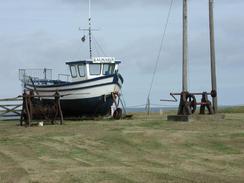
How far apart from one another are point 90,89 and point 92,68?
2.26 meters

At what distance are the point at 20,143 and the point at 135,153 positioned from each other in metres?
4.30

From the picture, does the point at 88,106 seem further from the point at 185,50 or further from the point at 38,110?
the point at 185,50

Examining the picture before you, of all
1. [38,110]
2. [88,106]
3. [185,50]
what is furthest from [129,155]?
[88,106]

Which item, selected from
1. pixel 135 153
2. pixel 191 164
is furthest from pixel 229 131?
pixel 191 164

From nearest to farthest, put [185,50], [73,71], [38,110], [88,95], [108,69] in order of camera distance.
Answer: [185,50] < [38,110] < [88,95] < [108,69] < [73,71]

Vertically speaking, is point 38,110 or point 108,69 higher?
point 108,69

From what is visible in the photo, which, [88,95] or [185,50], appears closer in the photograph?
[185,50]

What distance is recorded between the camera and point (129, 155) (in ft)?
44.3

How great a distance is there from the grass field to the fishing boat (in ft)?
39.4

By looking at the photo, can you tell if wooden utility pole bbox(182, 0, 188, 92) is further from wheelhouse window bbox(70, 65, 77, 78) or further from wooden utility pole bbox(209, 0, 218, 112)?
wheelhouse window bbox(70, 65, 77, 78)

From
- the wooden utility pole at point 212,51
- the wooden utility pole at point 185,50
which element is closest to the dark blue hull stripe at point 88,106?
the wooden utility pole at point 212,51

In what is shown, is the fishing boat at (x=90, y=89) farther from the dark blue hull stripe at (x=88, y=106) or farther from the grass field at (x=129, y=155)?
the grass field at (x=129, y=155)

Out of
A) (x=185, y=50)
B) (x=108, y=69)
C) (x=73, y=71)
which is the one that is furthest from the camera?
(x=73, y=71)

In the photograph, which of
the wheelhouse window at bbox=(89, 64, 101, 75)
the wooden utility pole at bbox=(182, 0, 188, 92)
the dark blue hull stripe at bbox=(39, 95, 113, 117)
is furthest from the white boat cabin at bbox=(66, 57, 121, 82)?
the wooden utility pole at bbox=(182, 0, 188, 92)
